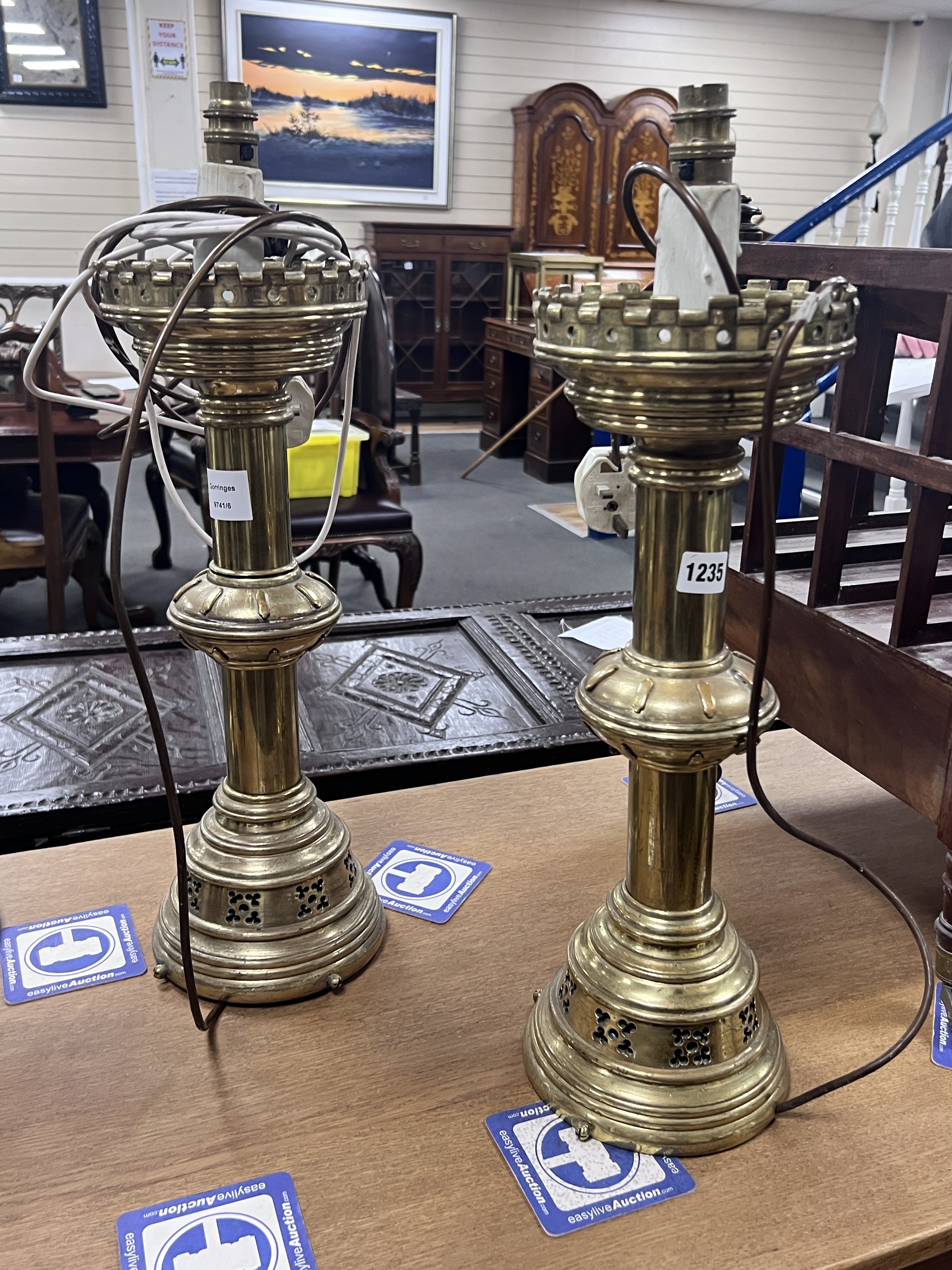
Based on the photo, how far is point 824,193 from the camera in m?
7.89

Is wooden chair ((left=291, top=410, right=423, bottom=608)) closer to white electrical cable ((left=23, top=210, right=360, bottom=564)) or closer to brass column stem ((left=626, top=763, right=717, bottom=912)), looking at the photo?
white electrical cable ((left=23, top=210, right=360, bottom=564))

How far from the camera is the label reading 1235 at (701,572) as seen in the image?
61cm

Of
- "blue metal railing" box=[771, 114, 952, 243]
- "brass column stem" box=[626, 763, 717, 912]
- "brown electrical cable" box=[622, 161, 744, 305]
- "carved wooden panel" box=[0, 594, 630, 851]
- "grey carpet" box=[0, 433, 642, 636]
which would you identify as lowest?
"grey carpet" box=[0, 433, 642, 636]

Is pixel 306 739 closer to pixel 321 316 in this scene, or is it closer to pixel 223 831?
pixel 223 831

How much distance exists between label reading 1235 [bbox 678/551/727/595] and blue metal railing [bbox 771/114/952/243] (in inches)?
125

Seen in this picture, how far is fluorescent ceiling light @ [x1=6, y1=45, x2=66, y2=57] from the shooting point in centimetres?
578

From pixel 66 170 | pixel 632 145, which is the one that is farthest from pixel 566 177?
pixel 66 170

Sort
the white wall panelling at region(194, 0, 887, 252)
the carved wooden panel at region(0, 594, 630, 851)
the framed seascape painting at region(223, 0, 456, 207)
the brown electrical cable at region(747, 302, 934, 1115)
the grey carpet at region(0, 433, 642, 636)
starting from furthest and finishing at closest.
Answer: the white wall panelling at region(194, 0, 887, 252), the framed seascape painting at region(223, 0, 456, 207), the grey carpet at region(0, 433, 642, 636), the carved wooden panel at region(0, 594, 630, 851), the brown electrical cable at region(747, 302, 934, 1115)

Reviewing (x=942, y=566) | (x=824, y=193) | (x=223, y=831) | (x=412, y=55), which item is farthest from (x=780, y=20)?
(x=223, y=831)

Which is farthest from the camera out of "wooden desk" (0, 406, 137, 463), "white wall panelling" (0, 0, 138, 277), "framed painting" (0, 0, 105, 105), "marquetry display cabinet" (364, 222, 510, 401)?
"marquetry display cabinet" (364, 222, 510, 401)

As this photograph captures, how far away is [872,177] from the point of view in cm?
354

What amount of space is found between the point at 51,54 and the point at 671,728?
6687mm

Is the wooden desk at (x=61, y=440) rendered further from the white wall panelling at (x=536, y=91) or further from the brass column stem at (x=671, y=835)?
the white wall panelling at (x=536, y=91)

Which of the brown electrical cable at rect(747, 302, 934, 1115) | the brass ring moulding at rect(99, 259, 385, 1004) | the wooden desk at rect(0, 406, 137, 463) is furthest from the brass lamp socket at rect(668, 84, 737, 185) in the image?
the wooden desk at rect(0, 406, 137, 463)
